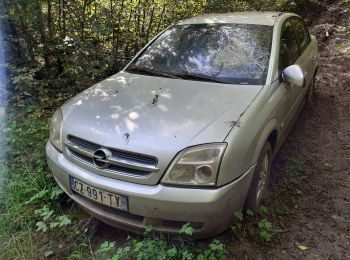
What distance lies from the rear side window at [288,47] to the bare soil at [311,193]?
1.04 m

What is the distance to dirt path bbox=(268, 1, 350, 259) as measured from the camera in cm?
286

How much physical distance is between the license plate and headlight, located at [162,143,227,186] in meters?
0.34

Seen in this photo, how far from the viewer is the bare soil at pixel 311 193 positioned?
279 cm

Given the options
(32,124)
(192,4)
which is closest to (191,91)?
(32,124)

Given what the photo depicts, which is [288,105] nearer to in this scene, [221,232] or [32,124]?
[221,232]

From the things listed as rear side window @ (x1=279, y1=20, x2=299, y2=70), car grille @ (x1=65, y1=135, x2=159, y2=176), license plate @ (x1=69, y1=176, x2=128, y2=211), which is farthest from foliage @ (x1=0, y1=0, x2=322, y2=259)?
rear side window @ (x1=279, y1=20, x2=299, y2=70)

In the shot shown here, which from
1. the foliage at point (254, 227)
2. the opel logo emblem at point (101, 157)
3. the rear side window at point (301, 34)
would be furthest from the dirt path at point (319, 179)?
the opel logo emblem at point (101, 157)

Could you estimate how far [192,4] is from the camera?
23.4ft

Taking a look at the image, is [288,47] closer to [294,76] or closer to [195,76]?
[294,76]

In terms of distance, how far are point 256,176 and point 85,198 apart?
132cm

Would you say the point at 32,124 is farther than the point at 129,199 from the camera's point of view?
Yes

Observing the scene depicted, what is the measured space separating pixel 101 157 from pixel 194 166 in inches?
25.7

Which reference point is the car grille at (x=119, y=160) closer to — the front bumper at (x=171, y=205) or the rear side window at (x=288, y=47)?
the front bumper at (x=171, y=205)

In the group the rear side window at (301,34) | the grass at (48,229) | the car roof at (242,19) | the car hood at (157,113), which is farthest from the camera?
the rear side window at (301,34)
